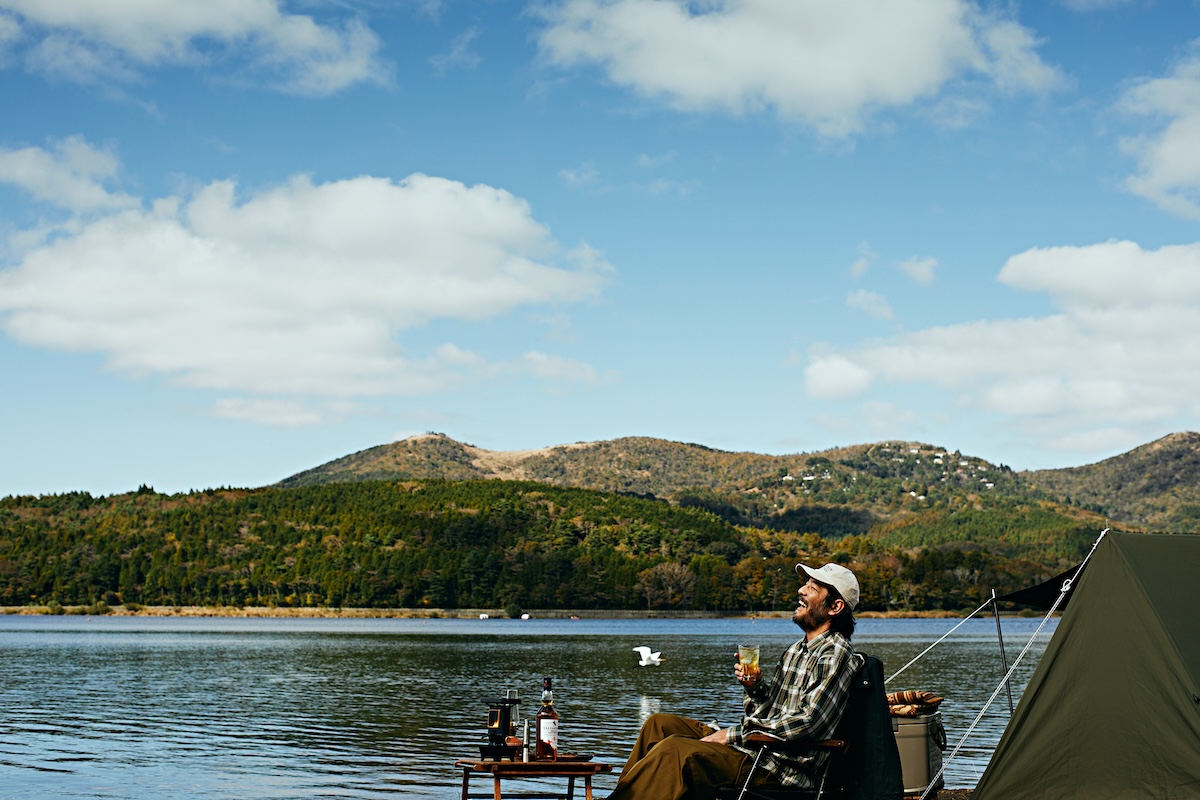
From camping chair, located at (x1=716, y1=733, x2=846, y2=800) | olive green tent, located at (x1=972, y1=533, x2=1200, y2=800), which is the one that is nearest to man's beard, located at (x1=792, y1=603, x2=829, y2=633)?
camping chair, located at (x1=716, y1=733, x2=846, y2=800)

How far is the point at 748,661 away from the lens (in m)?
8.30

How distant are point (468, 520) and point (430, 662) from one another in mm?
137446

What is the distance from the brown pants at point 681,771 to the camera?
727 cm

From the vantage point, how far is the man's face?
767cm

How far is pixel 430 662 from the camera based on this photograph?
5291 cm

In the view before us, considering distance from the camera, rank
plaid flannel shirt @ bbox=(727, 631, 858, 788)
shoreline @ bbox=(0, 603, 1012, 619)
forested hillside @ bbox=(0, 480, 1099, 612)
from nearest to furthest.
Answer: plaid flannel shirt @ bbox=(727, 631, 858, 788) → shoreline @ bbox=(0, 603, 1012, 619) → forested hillside @ bbox=(0, 480, 1099, 612)

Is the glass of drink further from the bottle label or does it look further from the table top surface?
the bottle label

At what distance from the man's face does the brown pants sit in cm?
93

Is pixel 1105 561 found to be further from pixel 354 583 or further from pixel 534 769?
pixel 354 583

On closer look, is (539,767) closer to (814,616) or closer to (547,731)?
(547,731)

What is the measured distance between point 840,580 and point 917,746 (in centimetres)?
432

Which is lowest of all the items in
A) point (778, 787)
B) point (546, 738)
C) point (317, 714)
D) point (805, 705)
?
point (317, 714)

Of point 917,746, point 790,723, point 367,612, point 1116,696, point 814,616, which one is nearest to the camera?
point 790,723

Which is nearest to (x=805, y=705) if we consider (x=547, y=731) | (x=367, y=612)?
(x=547, y=731)
